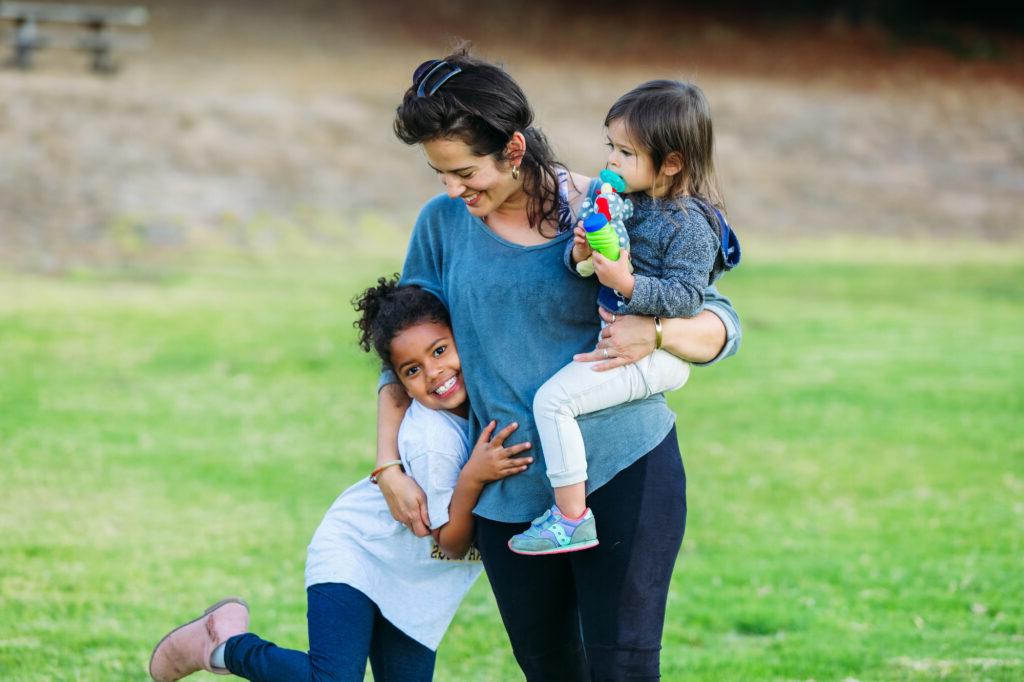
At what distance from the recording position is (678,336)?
3047 millimetres

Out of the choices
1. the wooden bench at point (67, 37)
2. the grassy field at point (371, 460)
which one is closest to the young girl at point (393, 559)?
the grassy field at point (371, 460)

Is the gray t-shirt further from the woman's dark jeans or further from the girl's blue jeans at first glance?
the woman's dark jeans

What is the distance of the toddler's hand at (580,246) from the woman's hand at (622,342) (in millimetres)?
147

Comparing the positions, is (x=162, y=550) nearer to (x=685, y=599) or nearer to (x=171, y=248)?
(x=685, y=599)

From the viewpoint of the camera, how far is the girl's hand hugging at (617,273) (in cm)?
286

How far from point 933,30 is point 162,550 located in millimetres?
26469

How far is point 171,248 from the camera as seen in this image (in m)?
15.5

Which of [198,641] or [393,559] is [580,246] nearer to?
[393,559]

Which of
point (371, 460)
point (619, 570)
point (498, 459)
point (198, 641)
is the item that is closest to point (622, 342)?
point (498, 459)

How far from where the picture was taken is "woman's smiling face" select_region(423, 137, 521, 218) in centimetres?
305

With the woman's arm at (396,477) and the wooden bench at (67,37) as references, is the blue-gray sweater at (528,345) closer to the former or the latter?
the woman's arm at (396,477)

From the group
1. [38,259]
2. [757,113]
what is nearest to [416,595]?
[38,259]

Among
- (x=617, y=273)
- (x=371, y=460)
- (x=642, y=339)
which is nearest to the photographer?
(x=617, y=273)

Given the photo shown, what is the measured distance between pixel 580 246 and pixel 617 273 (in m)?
0.13
